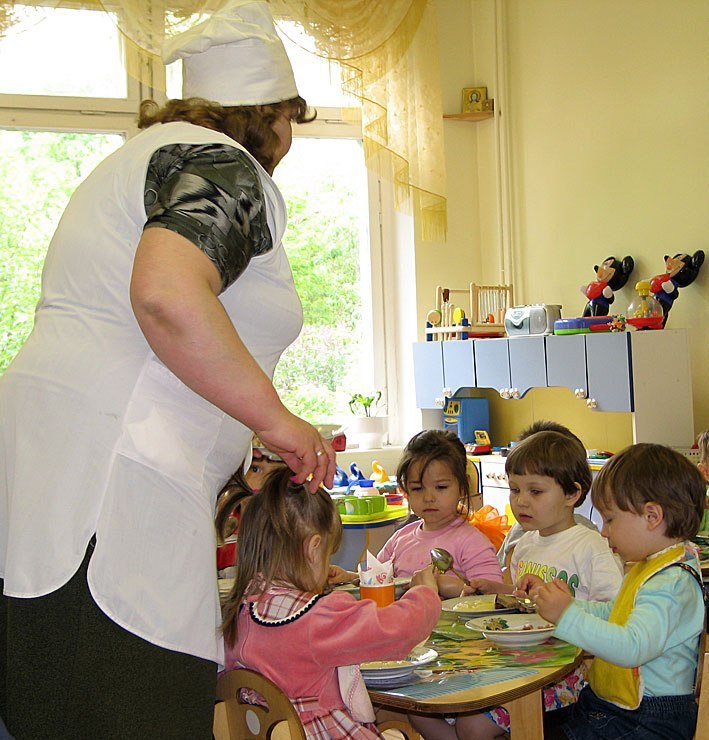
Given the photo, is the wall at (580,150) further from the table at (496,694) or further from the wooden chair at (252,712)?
the wooden chair at (252,712)

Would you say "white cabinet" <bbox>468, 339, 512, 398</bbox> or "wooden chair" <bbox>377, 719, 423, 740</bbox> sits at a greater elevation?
"white cabinet" <bbox>468, 339, 512, 398</bbox>

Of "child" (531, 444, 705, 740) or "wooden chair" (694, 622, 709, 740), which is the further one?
"child" (531, 444, 705, 740)

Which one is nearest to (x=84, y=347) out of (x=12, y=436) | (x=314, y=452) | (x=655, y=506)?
(x=12, y=436)

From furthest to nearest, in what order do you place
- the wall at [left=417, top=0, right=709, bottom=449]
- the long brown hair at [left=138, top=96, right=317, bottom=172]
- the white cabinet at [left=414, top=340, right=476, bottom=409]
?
the white cabinet at [left=414, top=340, right=476, bottom=409] < the wall at [left=417, top=0, right=709, bottom=449] < the long brown hair at [left=138, top=96, right=317, bottom=172]

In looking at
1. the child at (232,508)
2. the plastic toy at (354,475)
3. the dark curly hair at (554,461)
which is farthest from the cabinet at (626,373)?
the child at (232,508)

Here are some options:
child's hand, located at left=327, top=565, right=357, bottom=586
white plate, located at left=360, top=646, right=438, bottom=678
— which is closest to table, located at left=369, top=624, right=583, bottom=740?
white plate, located at left=360, top=646, right=438, bottom=678

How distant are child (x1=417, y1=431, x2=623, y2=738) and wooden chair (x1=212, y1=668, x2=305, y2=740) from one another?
2.47 feet

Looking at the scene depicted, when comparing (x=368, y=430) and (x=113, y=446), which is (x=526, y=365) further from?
(x=113, y=446)

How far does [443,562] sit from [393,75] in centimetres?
300

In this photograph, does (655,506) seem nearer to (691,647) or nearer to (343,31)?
(691,647)

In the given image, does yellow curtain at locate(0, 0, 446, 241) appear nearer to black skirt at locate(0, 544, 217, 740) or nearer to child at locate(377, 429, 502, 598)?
child at locate(377, 429, 502, 598)

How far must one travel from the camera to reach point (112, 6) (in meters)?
4.20

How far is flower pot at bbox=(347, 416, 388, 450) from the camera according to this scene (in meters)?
4.73

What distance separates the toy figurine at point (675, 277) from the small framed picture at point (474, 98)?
1588 mm
